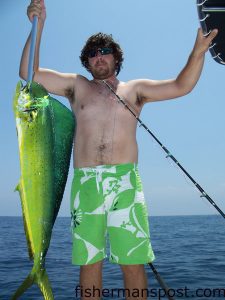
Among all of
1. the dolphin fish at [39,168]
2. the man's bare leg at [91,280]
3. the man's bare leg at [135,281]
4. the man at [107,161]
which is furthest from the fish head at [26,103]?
the man's bare leg at [135,281]

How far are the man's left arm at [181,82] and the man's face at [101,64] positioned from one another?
0.97 feet

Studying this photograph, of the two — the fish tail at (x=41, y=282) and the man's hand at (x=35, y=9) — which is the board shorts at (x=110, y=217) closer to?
the fish tail at (x=41, y=282)

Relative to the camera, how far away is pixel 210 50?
3.21m

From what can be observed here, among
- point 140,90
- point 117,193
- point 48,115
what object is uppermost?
point 140,90

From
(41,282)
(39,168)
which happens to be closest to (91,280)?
(41,282)

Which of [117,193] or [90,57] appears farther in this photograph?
[90,57]

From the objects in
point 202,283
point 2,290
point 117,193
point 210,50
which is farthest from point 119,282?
point 210,50

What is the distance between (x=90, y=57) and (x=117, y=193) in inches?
51.6

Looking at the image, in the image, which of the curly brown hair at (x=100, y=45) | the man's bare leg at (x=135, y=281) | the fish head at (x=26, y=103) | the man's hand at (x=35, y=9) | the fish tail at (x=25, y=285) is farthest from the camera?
the curly brown hair at (x=100, y=45)

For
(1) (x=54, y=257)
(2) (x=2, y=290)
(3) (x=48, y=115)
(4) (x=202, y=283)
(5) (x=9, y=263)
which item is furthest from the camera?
(1) (x=54, y=257)

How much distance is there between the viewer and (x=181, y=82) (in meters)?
3.32

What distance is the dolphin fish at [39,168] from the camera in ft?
7.59

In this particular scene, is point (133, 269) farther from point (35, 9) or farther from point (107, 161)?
point (35, 9)

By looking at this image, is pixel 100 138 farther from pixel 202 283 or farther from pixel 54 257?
pixel 54 257
